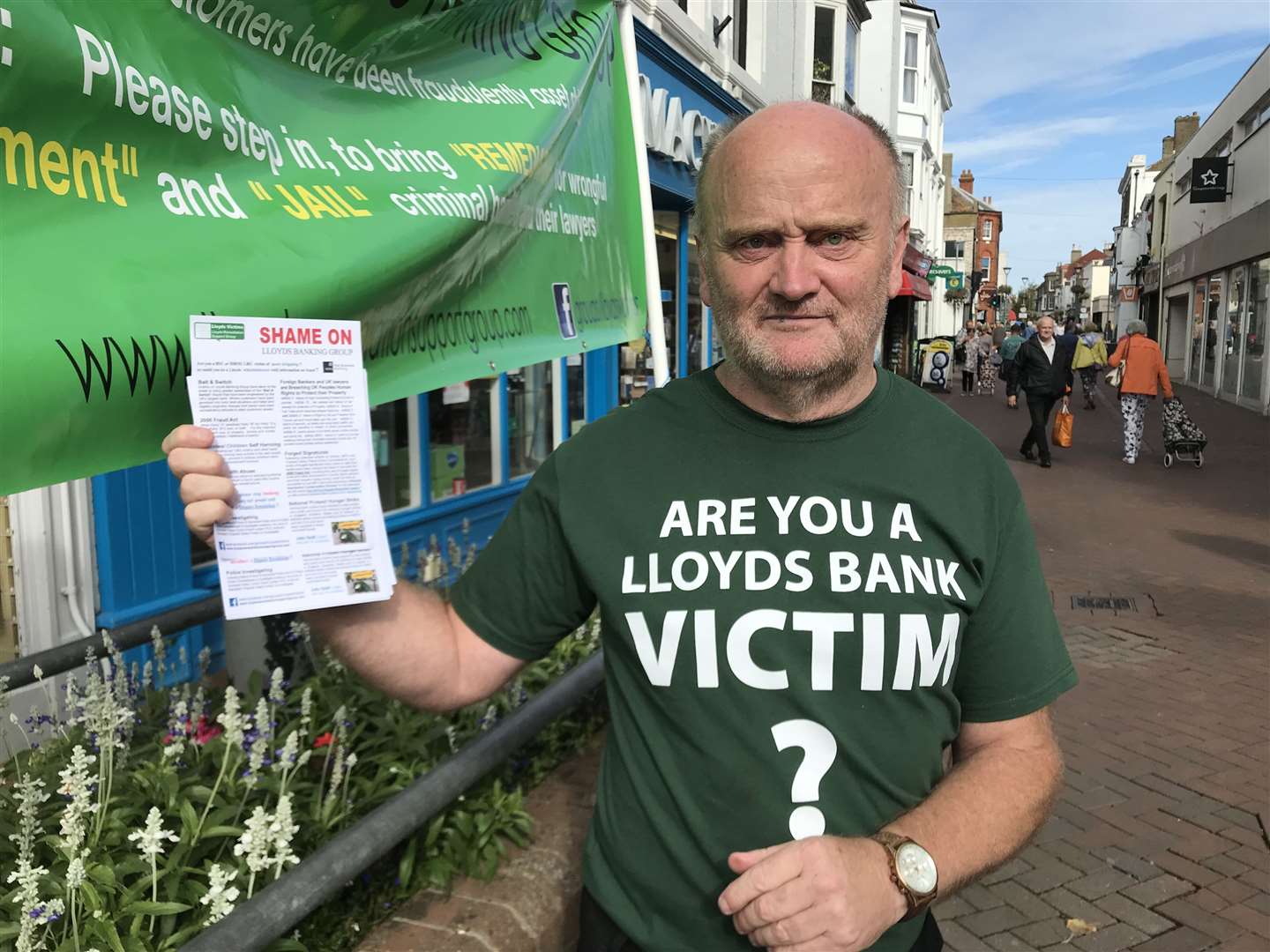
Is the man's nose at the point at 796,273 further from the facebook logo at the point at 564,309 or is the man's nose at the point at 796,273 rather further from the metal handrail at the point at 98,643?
the metal handrail at the point at 98,643

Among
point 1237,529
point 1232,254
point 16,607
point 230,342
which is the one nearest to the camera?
point 230,342

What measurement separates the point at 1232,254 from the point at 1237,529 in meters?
17.8

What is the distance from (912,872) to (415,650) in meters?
0.83

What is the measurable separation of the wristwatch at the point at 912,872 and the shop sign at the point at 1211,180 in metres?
29.0

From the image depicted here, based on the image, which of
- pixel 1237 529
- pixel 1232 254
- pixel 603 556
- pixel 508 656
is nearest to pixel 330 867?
pixel 508 656

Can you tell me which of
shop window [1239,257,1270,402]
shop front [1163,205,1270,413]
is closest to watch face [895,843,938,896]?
shop front [1163,205,1270,413]

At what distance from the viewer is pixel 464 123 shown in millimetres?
Answer: 2062

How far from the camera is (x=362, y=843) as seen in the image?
1951 millimetres

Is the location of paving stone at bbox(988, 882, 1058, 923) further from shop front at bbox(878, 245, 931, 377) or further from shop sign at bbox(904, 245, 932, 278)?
shop front at bbox(878, 245, 931, 377)

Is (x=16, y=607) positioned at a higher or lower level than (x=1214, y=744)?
higher

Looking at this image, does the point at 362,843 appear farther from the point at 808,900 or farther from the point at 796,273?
the point at 796,273

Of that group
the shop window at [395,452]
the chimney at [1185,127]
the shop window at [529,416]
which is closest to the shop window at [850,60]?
the shop window at [529,416]

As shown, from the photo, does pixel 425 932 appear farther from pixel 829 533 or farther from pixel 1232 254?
pixel 1232 254

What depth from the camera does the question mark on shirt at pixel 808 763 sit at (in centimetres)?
152
